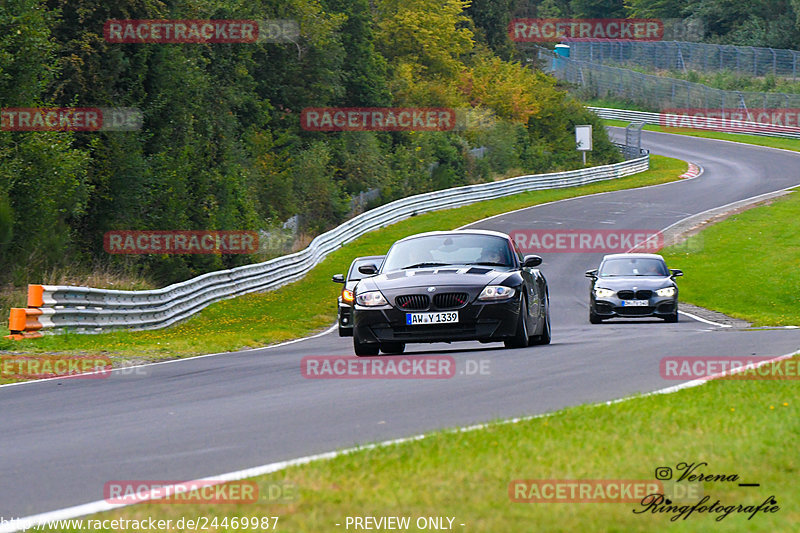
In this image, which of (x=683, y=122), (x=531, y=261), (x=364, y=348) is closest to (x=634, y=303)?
(x=531, y=261)

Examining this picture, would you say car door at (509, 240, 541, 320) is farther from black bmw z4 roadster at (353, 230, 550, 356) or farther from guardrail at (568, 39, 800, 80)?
guardrail at (568, 39, 800, 80)

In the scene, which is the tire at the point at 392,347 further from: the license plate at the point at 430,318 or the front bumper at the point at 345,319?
the front bumper at the point at 345,319

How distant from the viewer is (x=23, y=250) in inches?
1043

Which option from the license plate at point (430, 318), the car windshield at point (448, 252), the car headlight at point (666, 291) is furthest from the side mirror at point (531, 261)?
the car headlight at point (666, 291)

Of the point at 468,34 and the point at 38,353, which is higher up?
the point at 468,34

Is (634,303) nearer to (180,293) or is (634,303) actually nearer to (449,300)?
(180,293)

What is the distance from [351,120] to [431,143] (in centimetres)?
551

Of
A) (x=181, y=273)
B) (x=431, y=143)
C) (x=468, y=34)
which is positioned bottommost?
(x=181, y=273)

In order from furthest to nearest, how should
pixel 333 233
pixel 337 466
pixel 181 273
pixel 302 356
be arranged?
pixel 333 233 → pixel 181 273 → pixel 302 356 → pixel 337 466

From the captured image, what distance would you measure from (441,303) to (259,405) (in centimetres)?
413

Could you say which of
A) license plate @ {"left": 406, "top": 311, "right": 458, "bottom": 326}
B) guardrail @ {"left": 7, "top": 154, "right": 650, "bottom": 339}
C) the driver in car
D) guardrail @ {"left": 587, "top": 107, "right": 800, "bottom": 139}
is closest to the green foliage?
guardrail @ {"left": 587, "top": 107, "right": 800, "bottom": 139}

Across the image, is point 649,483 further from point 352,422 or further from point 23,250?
point 23,250

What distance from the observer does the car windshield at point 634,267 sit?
25.2 metres

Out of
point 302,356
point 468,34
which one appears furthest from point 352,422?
point 468,34
